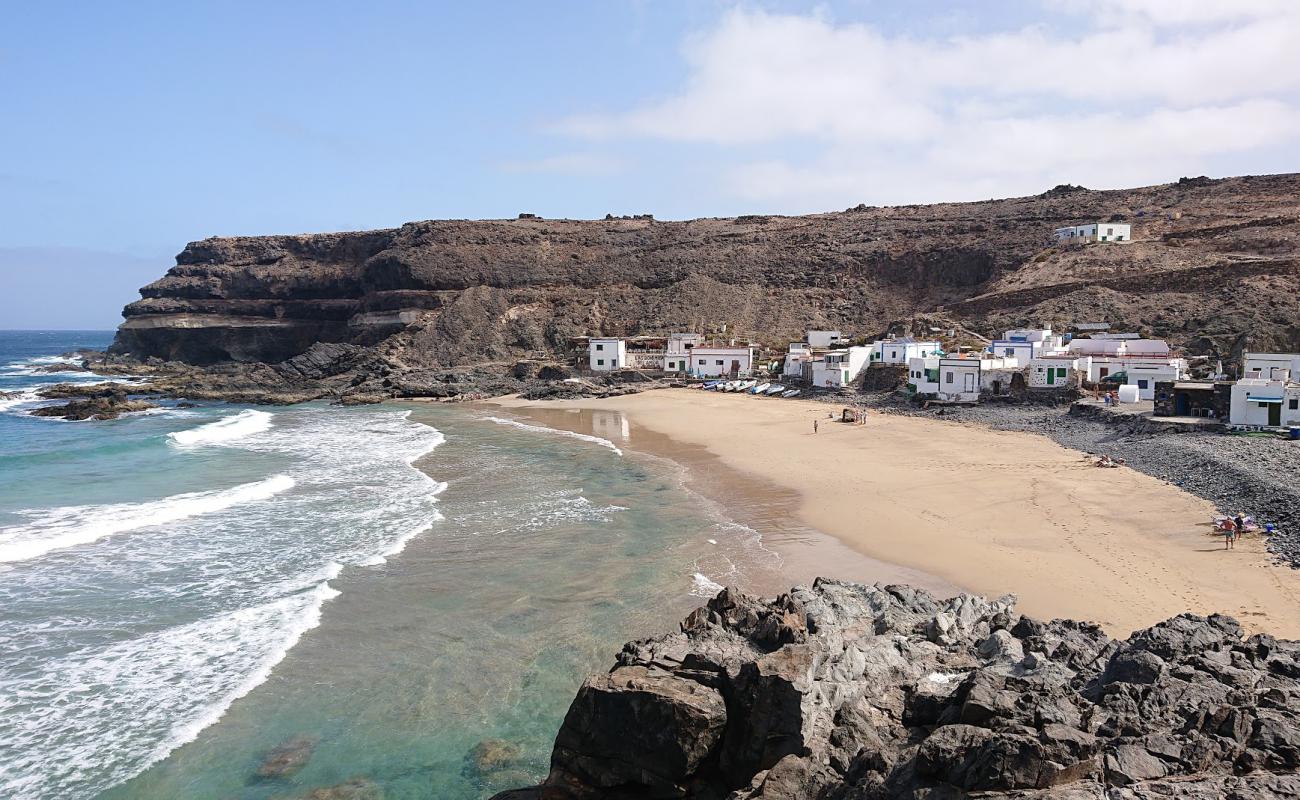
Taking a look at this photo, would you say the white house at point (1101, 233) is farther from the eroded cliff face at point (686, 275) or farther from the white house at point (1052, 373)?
the white house at point (1052, 373)

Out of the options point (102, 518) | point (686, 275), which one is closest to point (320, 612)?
point (102, 518)

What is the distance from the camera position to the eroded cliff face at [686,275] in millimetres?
55538

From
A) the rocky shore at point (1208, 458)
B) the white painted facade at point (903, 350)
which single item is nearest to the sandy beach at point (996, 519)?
the rocky shore at point (1208, 458)

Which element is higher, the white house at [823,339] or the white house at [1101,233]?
the white house at [1101,233]

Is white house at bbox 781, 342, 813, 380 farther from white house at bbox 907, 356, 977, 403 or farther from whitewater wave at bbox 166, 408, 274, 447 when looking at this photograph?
whitewater wave at bbox 166, 408, 274, 447

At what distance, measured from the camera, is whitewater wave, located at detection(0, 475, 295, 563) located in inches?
702

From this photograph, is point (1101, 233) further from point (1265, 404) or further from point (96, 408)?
point (96, 408)

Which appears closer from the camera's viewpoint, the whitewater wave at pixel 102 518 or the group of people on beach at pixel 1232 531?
the group of people on beach at pixel 1232 531

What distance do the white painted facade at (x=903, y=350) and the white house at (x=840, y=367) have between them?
3.68ft

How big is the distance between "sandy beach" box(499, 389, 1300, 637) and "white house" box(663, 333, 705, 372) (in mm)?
22374

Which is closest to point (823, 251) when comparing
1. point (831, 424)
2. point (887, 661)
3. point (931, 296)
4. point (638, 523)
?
point (931, 296)

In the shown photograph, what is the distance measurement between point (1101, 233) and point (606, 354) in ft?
121

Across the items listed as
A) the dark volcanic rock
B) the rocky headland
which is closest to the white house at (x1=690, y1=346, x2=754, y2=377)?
the rocky headland

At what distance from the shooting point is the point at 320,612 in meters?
14.1
